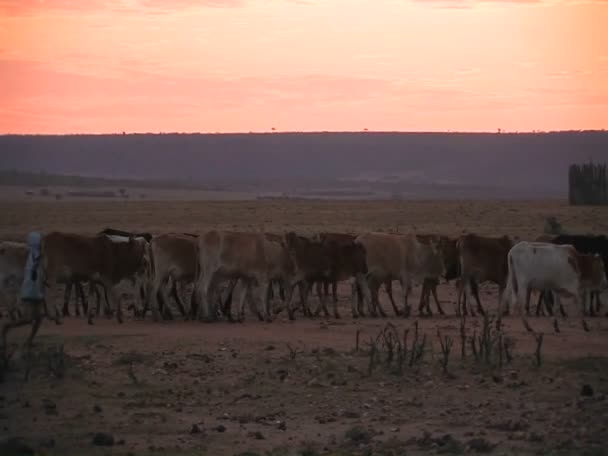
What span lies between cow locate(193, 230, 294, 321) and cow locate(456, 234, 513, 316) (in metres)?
3.21

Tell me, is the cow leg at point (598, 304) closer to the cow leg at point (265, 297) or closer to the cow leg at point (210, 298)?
the cow leg at point (265, 297)

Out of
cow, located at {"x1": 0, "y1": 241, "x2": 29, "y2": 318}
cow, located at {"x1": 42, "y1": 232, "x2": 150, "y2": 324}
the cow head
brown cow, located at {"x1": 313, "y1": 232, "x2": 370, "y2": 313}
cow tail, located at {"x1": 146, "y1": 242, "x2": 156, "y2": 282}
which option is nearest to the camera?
cow, located at {"x1": 0, "y1": 241, "x2": 29, "y2": 318}

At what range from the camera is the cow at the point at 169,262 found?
22750 mm

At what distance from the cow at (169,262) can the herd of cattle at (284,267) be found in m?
0.02

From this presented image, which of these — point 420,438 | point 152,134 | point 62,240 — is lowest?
point 420,438

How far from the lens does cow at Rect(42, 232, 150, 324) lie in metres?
22.0

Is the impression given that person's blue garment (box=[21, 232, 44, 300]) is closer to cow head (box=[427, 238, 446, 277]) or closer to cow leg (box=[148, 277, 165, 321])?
cow leg (box=[148, 277, 165, 321])

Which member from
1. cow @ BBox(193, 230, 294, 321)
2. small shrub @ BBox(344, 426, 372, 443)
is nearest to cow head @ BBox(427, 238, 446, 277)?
cow @ BBox(193, 230, 294, 321)

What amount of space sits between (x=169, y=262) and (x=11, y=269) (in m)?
2.79

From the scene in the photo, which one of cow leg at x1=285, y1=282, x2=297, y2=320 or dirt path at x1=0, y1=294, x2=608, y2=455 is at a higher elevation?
cow leg at x1=285, y1=282, x2=297, y2=320

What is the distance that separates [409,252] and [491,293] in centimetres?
433

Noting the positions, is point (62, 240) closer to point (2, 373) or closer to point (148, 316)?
point (148, 316)

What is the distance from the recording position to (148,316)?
23578 millimetres

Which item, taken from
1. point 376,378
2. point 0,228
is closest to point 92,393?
point 376,378
